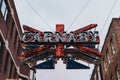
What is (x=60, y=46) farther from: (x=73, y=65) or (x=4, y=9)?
(x=4, y=9)

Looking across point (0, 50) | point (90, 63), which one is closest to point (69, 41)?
point (90, 63)

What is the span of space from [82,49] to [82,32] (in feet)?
5.09

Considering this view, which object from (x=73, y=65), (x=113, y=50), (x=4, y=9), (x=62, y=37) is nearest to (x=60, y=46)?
(x=62, y=37)

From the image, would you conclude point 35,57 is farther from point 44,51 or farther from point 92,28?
point 92,28

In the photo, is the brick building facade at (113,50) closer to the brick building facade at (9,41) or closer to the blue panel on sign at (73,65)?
the blue panel on sign at (73,65)

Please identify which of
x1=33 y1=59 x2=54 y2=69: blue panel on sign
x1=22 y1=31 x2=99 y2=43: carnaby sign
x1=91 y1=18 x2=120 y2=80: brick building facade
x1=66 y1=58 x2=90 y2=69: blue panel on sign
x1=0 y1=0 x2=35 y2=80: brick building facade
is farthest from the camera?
x1=91 y1=18 x2=120 y2=80: brick building facade

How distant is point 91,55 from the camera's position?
17.4 metres

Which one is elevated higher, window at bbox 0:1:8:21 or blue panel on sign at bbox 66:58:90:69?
window at bbox 0:1:8:21

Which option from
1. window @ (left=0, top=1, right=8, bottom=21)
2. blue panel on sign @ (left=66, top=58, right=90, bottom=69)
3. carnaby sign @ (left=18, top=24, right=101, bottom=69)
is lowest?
blue panel on sign @ (left=66, top=58, right=90, bottom=69)

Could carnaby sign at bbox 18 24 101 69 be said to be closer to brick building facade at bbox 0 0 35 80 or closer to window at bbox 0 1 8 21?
brick building facade at bbox 0 0 35 80

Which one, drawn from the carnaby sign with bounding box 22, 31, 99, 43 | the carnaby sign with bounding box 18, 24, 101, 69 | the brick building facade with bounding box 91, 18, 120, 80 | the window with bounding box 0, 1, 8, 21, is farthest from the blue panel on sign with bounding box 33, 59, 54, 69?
the brick building facade with bounding box 91, 18, 120, 80

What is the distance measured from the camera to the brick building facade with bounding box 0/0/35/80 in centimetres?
2397

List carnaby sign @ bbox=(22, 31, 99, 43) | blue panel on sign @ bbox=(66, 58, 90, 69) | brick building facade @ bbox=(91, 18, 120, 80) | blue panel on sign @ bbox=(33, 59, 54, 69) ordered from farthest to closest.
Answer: brick building facade @ bbox=(91, 18, 120, 80) < carnaby sign @ bbox=(22, 31, 99, 43) < blue panel on sign @ bbox=(33, 59, 54, 69) < blue panel on sign @ bbox=(66, 58, 90, 69)

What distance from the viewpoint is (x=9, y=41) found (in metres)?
26.9
